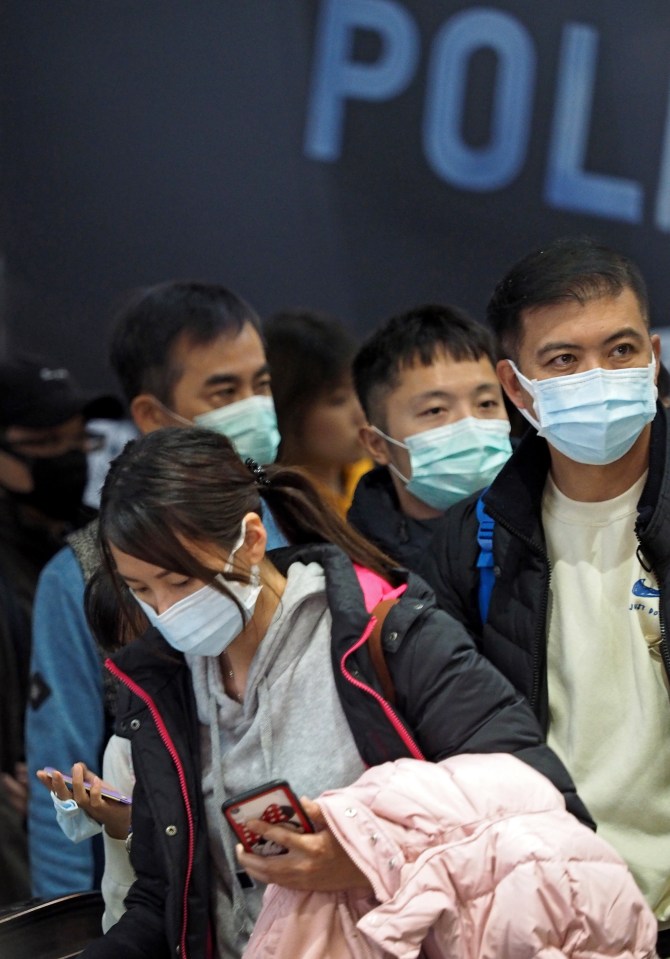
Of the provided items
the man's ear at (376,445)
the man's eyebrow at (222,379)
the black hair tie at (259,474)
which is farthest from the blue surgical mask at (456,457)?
the black hair tie at (259,474)

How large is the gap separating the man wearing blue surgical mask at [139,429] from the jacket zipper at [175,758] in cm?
48

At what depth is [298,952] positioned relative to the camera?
7.00 ft

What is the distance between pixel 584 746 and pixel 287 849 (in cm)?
72

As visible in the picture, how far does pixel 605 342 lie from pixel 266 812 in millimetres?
1158

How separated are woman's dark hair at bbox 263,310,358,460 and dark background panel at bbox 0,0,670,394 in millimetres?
713

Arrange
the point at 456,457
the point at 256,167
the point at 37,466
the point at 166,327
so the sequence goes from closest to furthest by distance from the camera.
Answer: the point at 456,457, the point at 166,327, the point at 37,466, the point at 256,167

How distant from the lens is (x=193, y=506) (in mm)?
2363

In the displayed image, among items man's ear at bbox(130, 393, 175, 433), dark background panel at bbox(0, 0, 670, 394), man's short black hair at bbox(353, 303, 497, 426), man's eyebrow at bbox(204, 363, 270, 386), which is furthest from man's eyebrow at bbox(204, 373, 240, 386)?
dark background panel at bbox(0, 0, 670, 394)

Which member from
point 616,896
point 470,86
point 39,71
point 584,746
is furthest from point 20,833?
point 470,86

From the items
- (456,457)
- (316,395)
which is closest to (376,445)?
(456,457)

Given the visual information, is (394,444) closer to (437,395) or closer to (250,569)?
(437,395)

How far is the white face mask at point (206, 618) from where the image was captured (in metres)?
2.38

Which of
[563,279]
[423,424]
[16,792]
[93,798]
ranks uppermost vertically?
[563,279]

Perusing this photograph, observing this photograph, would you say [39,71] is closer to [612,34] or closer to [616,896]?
[612,34]
